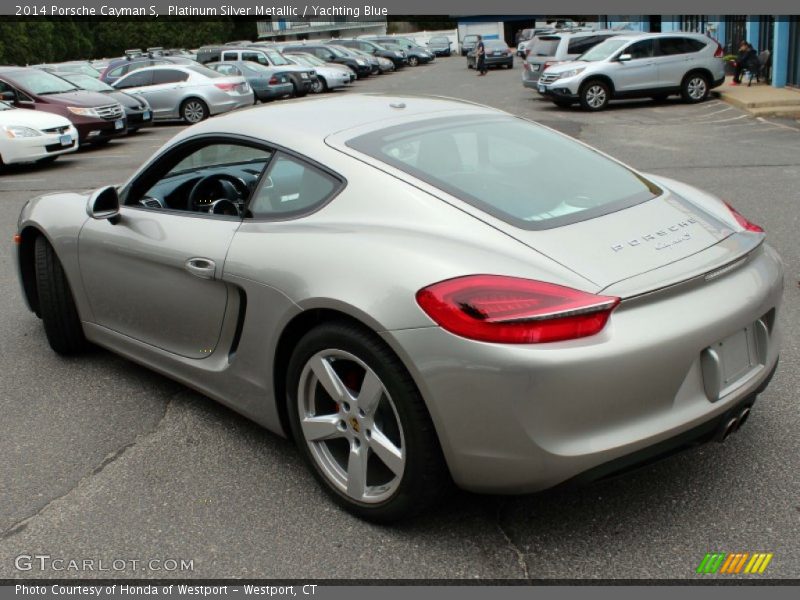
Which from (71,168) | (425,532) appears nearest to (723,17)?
(71,168)

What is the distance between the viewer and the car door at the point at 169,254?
11.7ft

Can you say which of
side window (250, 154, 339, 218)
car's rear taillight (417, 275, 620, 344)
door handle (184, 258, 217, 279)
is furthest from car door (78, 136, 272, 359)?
car's rear taillight (417, 275, 620, 344)

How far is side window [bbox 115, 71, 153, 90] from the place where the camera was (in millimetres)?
21531

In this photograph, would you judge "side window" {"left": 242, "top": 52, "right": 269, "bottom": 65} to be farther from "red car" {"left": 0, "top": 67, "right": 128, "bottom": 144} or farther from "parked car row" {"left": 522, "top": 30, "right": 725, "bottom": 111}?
"parked car row" {"left": 522, "top": 30, "right": 725, "bottom": 111}

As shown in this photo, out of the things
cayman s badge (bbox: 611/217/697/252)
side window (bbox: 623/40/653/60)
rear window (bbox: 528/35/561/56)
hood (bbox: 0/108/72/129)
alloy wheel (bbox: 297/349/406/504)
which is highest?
rear window (bbox: 528/35/561/56)

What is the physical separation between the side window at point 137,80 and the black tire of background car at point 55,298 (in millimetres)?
18016

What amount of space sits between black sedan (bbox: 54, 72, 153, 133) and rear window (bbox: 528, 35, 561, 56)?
33.3 ft

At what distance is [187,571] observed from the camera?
293 cm

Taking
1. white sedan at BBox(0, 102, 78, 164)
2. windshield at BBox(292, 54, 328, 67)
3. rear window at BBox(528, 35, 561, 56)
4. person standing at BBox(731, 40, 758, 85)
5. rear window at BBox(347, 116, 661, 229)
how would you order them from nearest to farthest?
rear window at BBox(347, 116, 661, 229) → white sedan at BBox(0, 102, 78, 164) → person standing at BBox(731, 40, 758, 85) → rear window at BBox(528, 35, 561, 56) → windshield at BBox(292, 54, 328, 67)

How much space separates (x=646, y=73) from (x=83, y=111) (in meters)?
11.9

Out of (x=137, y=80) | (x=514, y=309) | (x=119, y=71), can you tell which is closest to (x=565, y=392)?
(x=514, y=309)

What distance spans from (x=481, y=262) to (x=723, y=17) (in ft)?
89.6

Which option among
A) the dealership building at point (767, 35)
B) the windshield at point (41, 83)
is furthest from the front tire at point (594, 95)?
the windshield at point (41, 83)

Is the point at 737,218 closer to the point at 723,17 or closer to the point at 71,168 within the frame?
the point at 71,168
